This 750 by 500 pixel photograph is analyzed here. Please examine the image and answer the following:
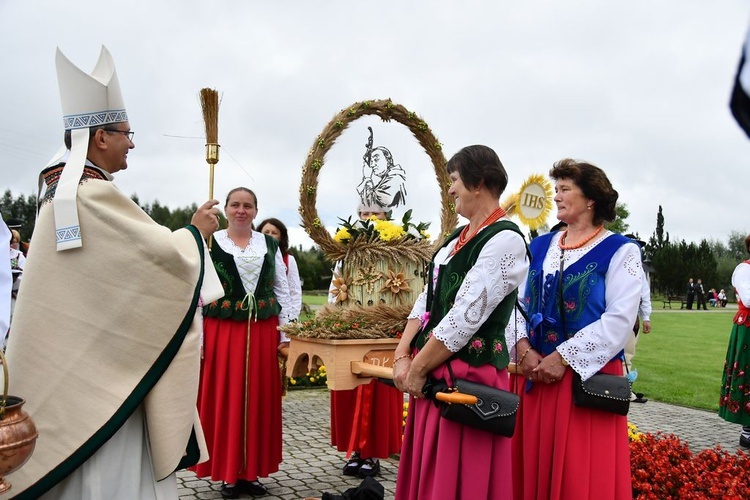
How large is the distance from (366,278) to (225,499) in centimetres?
216

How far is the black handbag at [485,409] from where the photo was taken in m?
2.81

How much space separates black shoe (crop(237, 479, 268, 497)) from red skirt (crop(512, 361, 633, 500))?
2330mm

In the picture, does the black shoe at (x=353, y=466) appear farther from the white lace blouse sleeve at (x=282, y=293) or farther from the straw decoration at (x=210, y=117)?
the straw decoration at (x=210, y=117)

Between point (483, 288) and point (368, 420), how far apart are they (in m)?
2.88

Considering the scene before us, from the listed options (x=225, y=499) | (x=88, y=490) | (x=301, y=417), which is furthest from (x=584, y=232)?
(x=301, y=417)

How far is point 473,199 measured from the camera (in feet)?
10.2

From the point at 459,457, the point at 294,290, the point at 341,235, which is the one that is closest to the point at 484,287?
the point at 459,457

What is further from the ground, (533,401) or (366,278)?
(366,278)

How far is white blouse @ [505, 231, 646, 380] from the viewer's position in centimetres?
333

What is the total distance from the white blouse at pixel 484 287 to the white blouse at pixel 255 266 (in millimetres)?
2558

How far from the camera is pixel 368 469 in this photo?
5.42 metres

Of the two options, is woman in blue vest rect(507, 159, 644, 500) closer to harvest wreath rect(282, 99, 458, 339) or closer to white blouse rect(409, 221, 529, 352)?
white blouse rect(409, 221, 529, 352)

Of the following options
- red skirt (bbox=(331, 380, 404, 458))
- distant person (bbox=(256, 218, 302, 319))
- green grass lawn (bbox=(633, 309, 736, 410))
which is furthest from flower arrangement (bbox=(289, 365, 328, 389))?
green grass lawn (bbox=(633, 309, 736, 410))

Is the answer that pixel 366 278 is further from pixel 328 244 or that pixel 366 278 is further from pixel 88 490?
pixel 88 490
